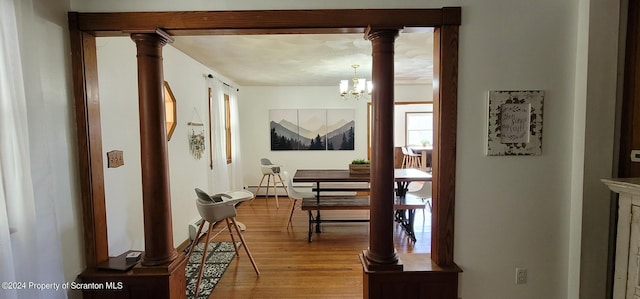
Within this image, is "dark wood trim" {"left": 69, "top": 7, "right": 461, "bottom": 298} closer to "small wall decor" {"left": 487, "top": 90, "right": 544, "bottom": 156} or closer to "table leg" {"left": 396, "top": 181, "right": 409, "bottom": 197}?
"small wall decor" {"left": 487, "top": 90, "right": 544, "bottom": 156}

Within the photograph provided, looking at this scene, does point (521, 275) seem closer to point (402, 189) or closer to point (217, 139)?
point (402, 189)

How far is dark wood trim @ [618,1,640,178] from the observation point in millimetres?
1723

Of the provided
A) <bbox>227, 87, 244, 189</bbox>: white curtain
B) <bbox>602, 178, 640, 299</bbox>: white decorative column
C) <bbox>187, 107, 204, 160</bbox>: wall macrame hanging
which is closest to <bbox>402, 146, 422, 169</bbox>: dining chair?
<bbox>227, 87, 244, 189</bbox>: white curtain

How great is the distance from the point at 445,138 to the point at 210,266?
2494 mm

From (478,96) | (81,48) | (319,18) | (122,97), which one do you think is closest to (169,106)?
(122,97)

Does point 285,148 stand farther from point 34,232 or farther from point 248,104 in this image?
point 34,232

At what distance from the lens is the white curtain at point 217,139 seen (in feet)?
14.0

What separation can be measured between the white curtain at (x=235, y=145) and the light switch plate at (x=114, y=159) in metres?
2.98

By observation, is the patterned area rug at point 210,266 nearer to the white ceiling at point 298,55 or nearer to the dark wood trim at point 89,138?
the dark wood trim at point 89,138

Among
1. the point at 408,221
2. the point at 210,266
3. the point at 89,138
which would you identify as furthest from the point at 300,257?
the point at 89,138

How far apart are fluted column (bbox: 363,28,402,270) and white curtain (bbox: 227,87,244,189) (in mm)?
3838

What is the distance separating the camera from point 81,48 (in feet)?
5.96

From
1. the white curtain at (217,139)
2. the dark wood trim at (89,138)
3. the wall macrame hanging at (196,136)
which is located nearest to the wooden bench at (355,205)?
the white curtain at (217,139)

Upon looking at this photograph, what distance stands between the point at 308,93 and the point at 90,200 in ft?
14.9
